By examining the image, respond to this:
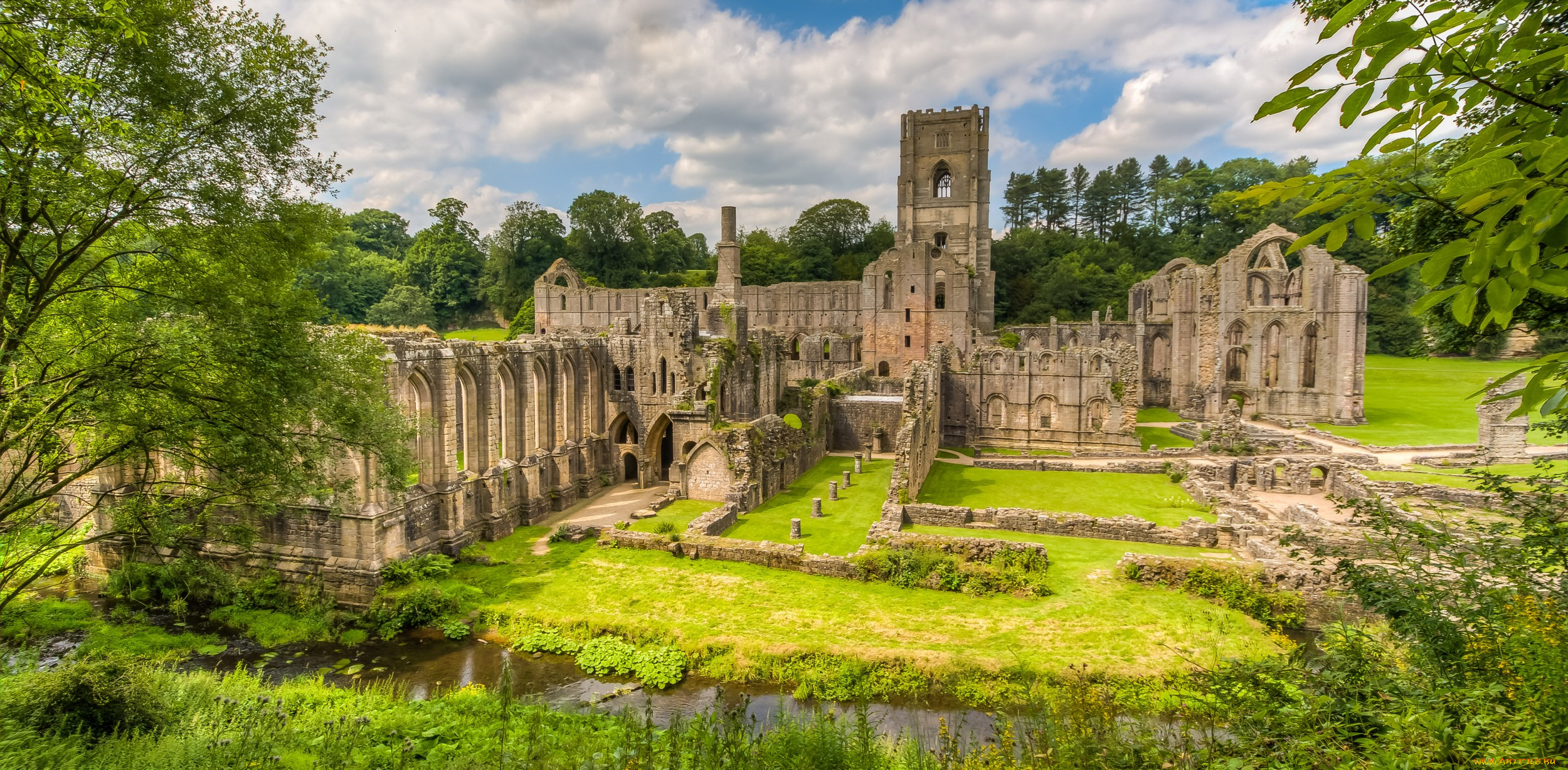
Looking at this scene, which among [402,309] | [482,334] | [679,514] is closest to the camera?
[679,514]

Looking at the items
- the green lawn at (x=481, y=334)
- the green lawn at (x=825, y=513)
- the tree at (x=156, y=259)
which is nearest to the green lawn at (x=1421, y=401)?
the green lawn at (x=825, y=513)

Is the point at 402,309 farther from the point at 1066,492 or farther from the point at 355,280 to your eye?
the point at 1066,492

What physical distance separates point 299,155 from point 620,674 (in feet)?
29.2

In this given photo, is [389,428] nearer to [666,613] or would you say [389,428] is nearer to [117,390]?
[117,390]


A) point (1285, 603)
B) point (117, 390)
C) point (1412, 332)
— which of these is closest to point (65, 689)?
point (117, 390)

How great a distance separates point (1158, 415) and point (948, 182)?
20.0 meters

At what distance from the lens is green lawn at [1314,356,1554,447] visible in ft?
87.9

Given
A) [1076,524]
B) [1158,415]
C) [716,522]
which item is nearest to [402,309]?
[716,522]

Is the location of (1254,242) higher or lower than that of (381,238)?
lower

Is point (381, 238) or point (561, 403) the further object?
point (381, 238)

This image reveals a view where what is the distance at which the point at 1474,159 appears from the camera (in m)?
2.20

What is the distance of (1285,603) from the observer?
498 inches

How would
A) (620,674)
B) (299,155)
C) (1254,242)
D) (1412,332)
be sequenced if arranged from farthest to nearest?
(1412,332) → (1254,242) → (620,674) → (299,155)

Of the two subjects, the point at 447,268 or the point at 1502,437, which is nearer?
the point at 1502,437
